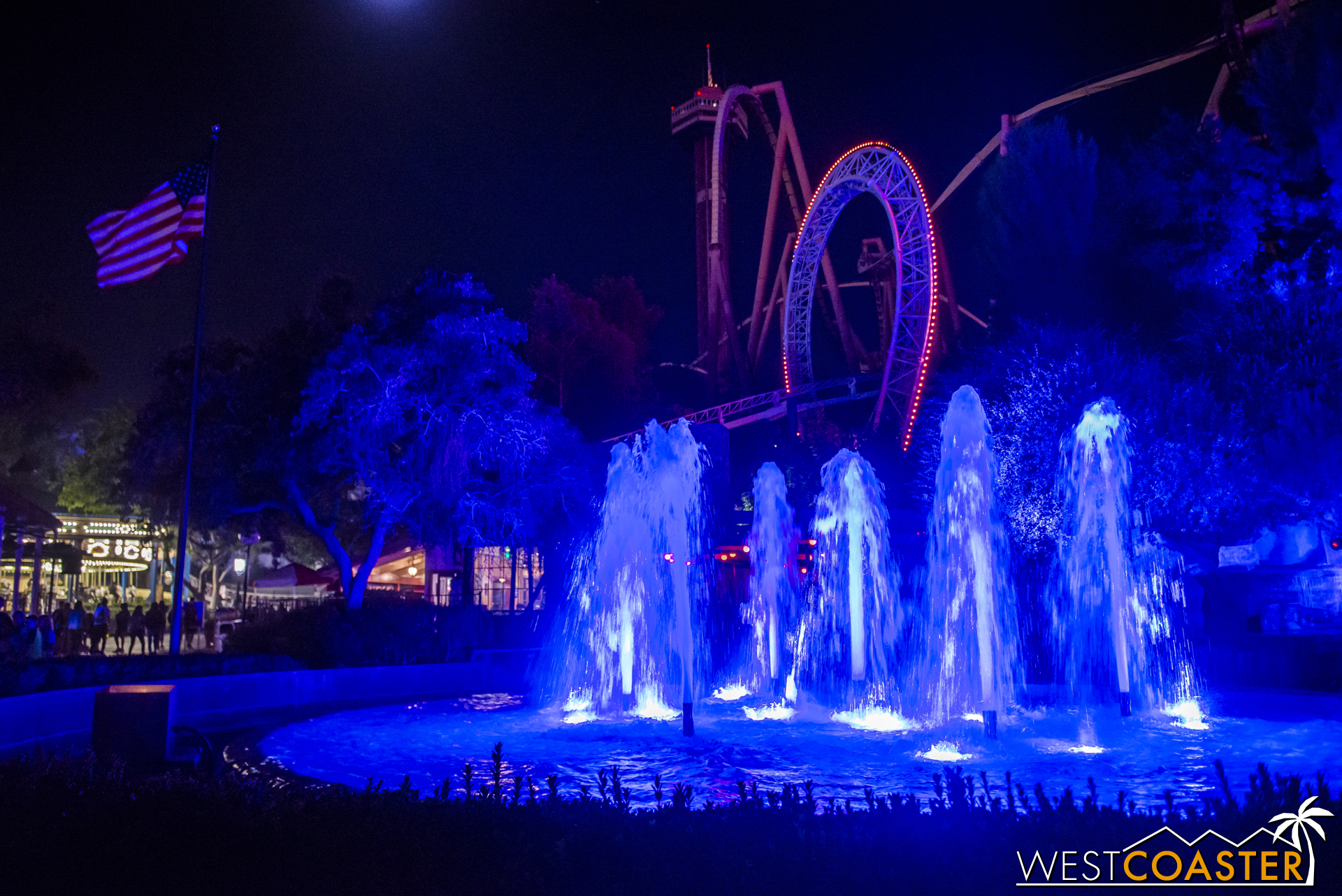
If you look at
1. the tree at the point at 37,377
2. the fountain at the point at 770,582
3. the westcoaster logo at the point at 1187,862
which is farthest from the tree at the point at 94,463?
the westcoaster logo at the point at 1187,862

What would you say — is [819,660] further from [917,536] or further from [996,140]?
[996,140]

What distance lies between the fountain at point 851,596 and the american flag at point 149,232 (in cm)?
1476

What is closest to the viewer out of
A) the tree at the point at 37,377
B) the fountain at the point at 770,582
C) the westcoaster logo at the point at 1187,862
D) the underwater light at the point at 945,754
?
the westcoaster logo at the point at 1187,862

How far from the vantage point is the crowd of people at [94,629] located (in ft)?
68.4

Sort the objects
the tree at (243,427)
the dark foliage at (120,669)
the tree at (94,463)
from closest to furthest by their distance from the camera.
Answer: the dark foliage at (120,669) → the tree at (243,427) → the tree at (94,463)

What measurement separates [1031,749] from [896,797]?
6.69 meters

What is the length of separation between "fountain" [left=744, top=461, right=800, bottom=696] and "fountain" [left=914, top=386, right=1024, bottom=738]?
5.94 meters

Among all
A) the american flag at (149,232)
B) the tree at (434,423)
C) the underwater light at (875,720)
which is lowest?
the underwater light at (875,720)

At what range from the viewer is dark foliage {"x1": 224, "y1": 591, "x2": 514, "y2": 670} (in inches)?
803

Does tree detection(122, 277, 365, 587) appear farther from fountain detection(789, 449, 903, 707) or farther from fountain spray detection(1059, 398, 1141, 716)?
fountain spray detection(1059, 398, 1141, 716)

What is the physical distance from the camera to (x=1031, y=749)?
440 inches

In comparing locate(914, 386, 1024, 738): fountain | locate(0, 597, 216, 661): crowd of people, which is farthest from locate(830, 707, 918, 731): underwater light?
locate(0, 597, 216, 661): crowd of people

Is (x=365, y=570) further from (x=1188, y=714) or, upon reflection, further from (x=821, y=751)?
(x=1188, y=714)

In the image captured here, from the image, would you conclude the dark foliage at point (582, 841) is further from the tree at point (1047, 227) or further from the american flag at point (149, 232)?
the tree at point (1047, 227)
